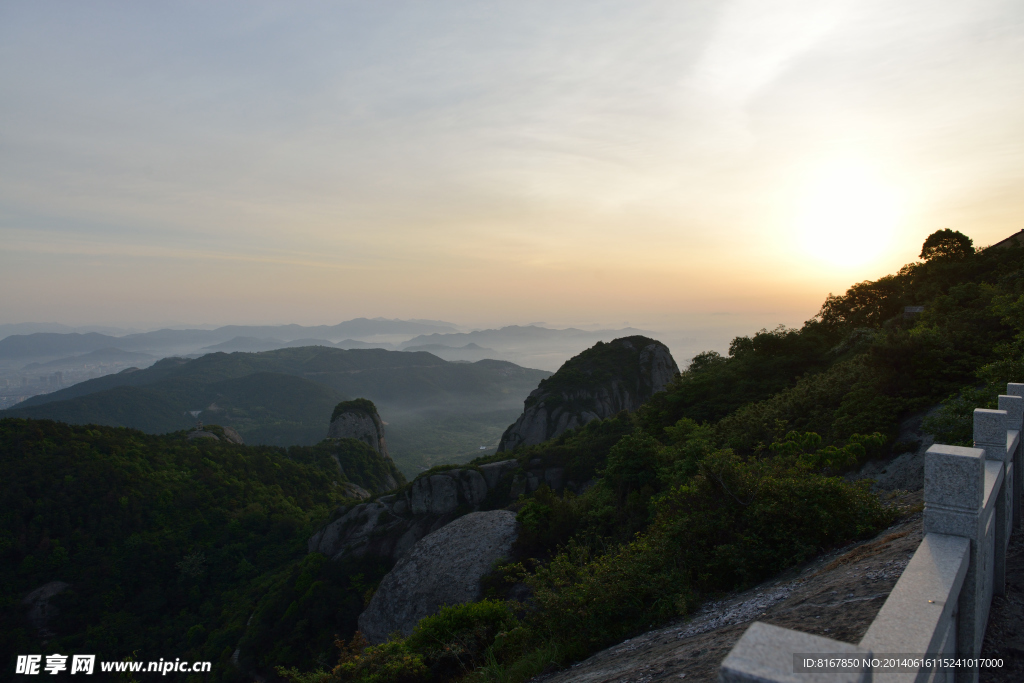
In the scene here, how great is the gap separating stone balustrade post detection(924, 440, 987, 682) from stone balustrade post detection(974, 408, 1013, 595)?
1668mm

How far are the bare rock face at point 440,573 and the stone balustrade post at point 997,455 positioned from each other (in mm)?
12766

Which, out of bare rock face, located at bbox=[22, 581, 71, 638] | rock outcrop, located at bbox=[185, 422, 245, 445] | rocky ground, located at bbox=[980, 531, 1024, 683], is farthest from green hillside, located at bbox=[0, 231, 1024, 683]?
rock outcrop, located at bbox=[185, 422, 245, 445]

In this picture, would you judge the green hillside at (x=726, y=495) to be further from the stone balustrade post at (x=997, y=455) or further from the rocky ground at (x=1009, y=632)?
the stone balustrade post at (x=997, y=455)

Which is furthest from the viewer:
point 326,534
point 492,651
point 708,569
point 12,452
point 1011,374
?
point 12,452

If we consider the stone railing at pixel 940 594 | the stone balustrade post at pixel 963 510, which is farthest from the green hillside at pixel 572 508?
the stone balustrade post at pixel 963 510

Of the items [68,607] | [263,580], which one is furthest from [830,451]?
[68,607]

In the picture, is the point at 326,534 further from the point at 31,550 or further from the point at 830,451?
the point at 830,451

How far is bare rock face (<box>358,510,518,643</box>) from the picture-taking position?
614 inches

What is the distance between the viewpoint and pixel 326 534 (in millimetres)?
29062

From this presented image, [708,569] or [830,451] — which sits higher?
[830,451]

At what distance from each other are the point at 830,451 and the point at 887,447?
1.63 metres

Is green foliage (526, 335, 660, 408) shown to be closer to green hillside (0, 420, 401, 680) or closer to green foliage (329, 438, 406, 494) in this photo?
green foliage (329, 438, 406, 494)

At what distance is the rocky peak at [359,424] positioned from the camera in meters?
69.7

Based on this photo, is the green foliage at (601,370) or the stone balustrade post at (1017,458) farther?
the green foliage at (601,370)
